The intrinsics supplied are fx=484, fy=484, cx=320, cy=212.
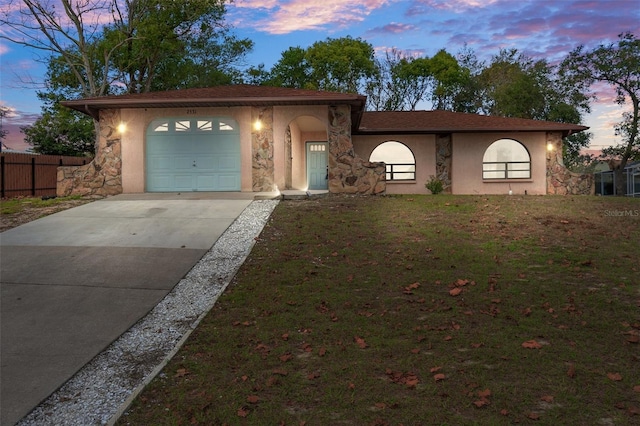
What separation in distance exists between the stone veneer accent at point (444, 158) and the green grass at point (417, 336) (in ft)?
35.8

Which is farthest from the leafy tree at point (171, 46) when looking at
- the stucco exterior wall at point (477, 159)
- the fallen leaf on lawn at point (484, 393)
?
the fallen leaf on lawn at point (484, 393)

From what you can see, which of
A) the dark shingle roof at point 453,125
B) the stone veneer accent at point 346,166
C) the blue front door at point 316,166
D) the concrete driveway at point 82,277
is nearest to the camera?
the concrete driveway at point 82,277

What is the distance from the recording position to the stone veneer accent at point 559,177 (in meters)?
20.2

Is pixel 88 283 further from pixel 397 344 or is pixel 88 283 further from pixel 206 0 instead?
pixel 206 0

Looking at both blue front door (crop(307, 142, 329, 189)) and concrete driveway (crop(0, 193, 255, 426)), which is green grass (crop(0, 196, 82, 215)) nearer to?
concrete driveway (crop(0, 193, 255, 426))

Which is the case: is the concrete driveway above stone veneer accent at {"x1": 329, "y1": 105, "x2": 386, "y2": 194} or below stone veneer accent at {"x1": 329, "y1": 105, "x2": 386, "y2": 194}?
below

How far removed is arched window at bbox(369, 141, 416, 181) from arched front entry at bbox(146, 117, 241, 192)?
7163 millimetres

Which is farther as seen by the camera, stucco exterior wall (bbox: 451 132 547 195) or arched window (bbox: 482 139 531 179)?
arched window (bbox: 482 139 531 179)

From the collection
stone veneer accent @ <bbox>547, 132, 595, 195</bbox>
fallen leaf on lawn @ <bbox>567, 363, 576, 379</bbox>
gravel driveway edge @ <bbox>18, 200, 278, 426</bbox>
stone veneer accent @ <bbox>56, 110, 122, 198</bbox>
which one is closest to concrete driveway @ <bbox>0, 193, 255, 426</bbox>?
gravel driveway edge @ <bbox>18, 200, 278, 426</bbox>

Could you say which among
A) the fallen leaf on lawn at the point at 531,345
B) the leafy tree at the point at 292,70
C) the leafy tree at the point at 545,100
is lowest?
the fallen leaf on lawn at the point at 531,345

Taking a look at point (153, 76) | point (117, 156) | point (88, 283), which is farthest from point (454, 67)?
point (88, 283)

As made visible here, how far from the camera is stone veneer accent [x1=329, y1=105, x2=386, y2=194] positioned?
1597 cm

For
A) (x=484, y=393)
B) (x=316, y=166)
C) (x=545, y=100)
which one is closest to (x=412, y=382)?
(x=484, y=393)

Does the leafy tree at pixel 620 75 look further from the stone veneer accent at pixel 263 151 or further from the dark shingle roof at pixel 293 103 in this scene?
the stone veneer accent at pixel 263 151
